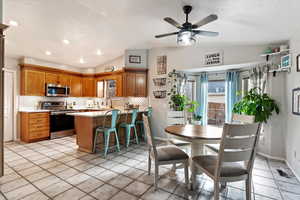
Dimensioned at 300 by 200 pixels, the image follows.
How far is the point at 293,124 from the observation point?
2.82 m

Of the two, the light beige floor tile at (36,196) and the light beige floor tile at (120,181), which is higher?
the light beige floor tile at (36,196)

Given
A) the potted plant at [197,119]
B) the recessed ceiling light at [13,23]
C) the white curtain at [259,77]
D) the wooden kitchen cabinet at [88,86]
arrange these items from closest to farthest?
the recessed ceiling light at [13,23] < the white curtain at [259,77] < the potted plant at [197,119] < the wooden kitchen cabinet at [88,86]

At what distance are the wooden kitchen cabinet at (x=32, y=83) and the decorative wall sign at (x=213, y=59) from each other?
199 inches

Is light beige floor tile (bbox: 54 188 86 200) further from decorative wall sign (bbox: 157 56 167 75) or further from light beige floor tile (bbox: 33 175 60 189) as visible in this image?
decorative wall sign (bbox: 157 56 167 75)

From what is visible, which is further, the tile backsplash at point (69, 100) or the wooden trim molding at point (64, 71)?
the tile backsplash at point (69, 100)

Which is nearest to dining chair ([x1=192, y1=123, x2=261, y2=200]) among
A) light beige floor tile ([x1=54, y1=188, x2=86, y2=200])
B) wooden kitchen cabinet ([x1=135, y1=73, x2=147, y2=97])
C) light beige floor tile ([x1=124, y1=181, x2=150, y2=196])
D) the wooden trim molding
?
light beige floor tile ([x1=124, y1=181, x2=150, y2=196])

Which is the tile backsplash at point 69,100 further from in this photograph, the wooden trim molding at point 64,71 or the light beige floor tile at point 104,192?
the light beige floor tile at point 104,192

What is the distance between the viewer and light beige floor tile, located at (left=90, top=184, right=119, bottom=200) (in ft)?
6.60

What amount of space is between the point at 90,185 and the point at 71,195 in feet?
0.95

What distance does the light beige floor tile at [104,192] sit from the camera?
6.60 feet

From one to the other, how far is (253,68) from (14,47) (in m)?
6.16

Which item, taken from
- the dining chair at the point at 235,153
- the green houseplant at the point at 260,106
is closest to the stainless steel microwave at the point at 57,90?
the dining chair at the point at 235,153

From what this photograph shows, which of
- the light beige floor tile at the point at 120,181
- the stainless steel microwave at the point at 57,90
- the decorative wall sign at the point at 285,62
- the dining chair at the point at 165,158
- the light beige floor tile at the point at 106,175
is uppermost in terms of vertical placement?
the decorative wall sign at the point at 285,62

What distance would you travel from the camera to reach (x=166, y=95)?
4734 millimetres
